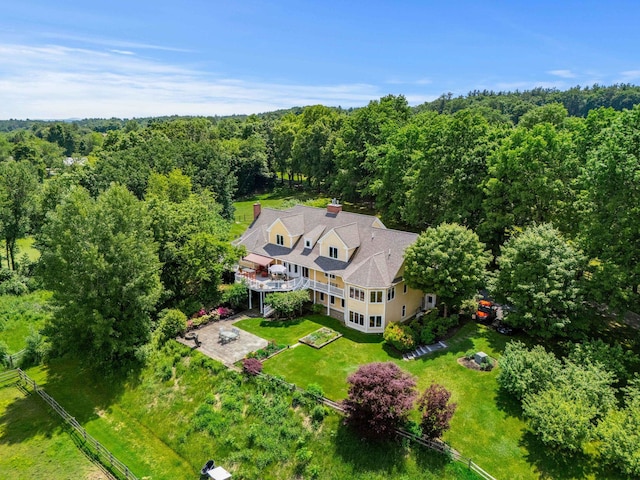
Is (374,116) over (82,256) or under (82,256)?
over

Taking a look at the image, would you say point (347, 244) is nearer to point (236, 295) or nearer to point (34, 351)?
point (236, 295)

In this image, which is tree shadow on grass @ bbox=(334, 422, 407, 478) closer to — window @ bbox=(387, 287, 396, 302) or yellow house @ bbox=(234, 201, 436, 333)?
yellow house @ bbox=(234, 201, 436, 333)

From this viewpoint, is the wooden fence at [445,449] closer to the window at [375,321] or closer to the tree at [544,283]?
the window at [375,321]

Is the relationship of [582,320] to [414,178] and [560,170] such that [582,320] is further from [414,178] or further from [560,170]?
[414,178]

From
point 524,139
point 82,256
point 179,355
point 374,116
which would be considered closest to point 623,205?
A: point 524,139

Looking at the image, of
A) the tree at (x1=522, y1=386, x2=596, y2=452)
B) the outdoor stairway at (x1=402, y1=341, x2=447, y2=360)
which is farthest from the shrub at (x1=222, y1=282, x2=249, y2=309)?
the tree at (x1=522, y1=386, x2=596, y2=452)

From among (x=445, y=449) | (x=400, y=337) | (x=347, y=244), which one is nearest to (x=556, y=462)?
(x=445, y=449)
